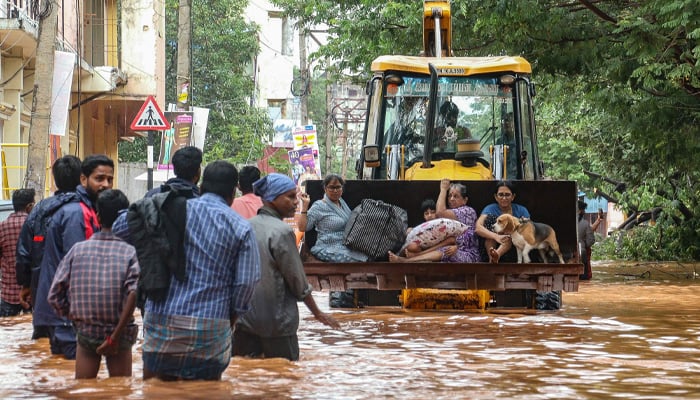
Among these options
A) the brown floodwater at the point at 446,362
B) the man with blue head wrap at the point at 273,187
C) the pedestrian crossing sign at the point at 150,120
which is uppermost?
the pedestrian crossing sign at the point at 150,120

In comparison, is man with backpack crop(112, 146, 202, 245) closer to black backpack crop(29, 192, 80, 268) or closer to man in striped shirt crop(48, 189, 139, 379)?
man in striped shirt crop(48, 189, 139, 379)

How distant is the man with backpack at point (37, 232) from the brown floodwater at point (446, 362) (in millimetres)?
641

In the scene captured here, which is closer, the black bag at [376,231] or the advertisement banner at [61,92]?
the black bag at [376,231]

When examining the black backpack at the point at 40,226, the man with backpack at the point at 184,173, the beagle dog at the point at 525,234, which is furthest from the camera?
the beagle dog at the point at 525,234

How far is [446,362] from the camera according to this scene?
9.17m

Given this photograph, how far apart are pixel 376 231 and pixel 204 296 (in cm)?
679

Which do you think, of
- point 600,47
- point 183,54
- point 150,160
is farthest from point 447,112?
point 183,54

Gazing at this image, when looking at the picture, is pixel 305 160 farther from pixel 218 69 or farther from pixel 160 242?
pixel 160 242

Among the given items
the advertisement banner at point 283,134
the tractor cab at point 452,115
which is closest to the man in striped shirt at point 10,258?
the tractor cab at point 452,115

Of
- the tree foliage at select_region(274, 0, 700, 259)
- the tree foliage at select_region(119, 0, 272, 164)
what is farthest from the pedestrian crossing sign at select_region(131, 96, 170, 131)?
the tree foliage at select_region(119, 0, 272, 164)

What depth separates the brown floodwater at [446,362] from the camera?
7441 mm

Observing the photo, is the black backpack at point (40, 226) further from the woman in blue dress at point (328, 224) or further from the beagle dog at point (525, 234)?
the beagle dog at point (525, 234)

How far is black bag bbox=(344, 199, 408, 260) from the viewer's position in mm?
12828

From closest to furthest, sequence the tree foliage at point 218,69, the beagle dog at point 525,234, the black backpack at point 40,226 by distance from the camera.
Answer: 1. the black backpack at point 40,226
2. the beagle dog at point 525,234
3. the tree foliage at point 218,69
